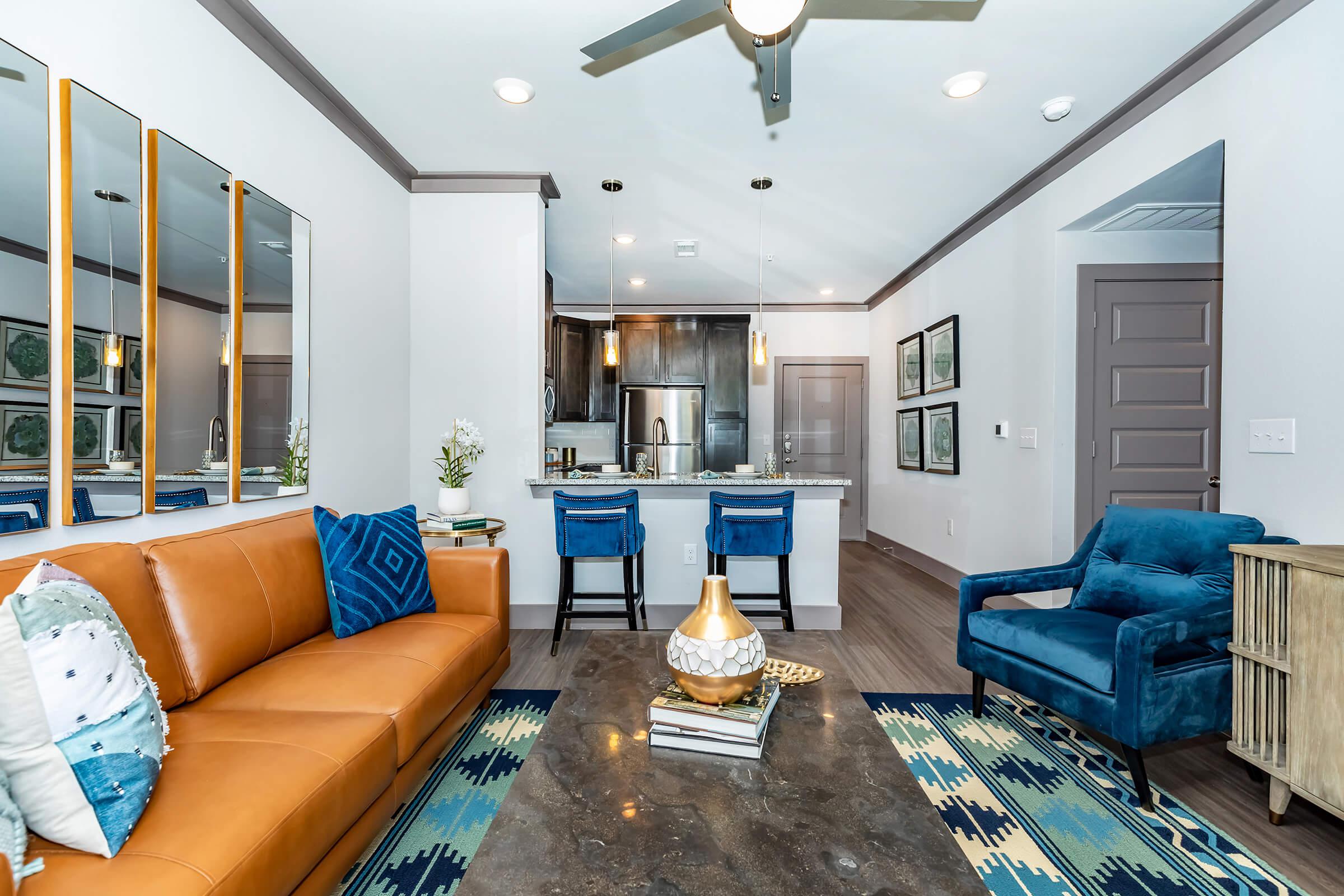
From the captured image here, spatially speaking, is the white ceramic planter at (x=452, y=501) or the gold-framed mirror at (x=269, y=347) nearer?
the gold-framed mirror at (x=269, y=347)

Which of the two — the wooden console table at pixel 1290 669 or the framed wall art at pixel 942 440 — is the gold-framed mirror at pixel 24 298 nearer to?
the wooden console table at pixel 1290 669

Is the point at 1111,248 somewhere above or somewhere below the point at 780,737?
above

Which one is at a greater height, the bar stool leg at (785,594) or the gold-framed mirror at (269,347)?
the gold-framed mirror at (269,347)

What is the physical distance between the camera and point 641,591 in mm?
3646

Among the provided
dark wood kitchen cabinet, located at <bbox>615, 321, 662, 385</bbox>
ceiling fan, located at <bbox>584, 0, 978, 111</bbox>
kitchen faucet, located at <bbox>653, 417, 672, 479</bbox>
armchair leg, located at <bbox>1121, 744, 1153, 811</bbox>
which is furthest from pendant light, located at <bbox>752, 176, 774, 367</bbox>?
armchair leg, located at <bbox>1121, 744, 1153, 811</bbox>

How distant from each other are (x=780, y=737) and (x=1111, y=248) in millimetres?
3522

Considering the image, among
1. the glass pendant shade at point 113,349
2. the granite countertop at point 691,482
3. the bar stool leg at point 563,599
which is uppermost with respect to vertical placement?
the glass pendant shade at point 113,349

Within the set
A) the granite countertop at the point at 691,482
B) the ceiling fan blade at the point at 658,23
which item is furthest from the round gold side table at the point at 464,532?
the ceiling fan blade at the point at 658,23

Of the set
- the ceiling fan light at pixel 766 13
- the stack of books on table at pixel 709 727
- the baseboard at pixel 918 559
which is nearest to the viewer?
the stack of books on table at pixel 709 727

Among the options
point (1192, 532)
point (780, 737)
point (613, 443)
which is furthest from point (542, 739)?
point (613, 443)

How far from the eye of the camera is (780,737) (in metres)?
1.38

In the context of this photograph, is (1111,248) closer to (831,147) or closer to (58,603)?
(831,147)

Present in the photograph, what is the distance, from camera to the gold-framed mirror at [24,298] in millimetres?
1475

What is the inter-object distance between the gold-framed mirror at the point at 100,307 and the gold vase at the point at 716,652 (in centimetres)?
170
